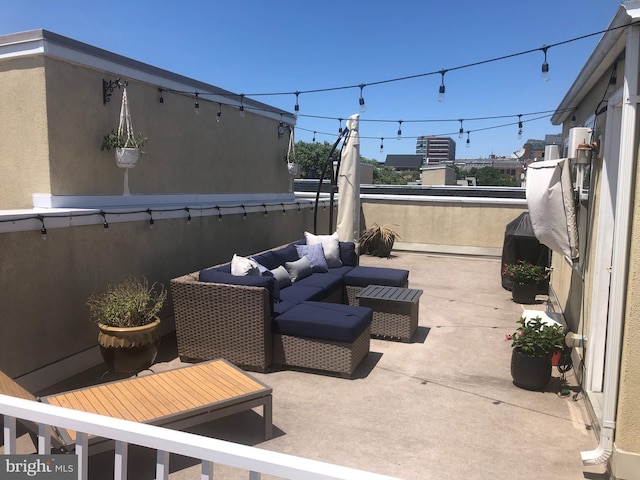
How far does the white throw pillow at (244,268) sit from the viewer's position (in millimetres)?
5137

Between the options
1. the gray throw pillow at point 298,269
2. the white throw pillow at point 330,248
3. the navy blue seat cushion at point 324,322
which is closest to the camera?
the navy blue seat cushion at point 324,322

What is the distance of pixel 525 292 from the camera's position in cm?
740

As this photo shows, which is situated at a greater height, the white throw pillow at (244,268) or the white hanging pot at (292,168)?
the white hanging pot at (292,168)

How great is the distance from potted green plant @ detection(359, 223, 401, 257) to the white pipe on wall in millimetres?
8304

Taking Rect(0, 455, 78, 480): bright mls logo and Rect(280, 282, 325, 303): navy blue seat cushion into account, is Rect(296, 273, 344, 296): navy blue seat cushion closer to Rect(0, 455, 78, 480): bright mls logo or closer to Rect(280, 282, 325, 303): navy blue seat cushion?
Rect(280, 282, 325, 303): navy blue seat cushion

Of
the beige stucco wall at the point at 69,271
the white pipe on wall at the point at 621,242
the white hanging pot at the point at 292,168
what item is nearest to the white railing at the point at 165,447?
the white pipe on wall at the point at 621,242

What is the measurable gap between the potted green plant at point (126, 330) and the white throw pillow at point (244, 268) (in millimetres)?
946

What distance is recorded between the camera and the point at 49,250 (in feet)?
14.0

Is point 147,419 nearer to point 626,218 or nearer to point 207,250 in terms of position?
point 626,218

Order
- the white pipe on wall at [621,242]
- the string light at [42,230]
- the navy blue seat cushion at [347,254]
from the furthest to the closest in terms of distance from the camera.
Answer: the navy blue seat cushion at [347,254] < the string light at [42,230] < the white pipe on wall at [621,242]

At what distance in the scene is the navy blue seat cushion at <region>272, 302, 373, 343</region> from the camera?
14.6 feet

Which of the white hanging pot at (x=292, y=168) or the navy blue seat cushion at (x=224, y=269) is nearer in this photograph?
the navy blue seat cushion at (x=224, y=269)

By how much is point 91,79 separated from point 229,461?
5425 mm

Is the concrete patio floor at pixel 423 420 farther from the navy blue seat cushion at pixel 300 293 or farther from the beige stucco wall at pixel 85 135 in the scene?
the beige stucco wall at pixel 85 135
